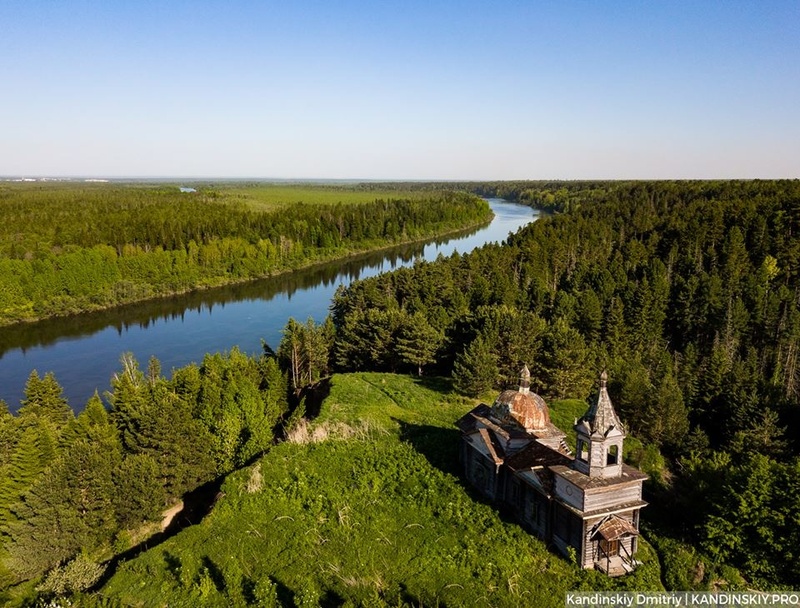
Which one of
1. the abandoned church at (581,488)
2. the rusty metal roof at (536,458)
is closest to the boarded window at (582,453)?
the abandoned church at (581,488)

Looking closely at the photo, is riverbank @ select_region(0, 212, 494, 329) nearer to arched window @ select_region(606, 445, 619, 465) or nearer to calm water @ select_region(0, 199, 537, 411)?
calm water @ select_region(0, 199, 537, 411)

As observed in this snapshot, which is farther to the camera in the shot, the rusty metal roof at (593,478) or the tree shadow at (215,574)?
the rusty metal roof at (593,478)

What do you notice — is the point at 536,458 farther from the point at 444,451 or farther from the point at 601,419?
the point at 444,451

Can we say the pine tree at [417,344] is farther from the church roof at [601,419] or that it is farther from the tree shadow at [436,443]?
the church roof at [601,419]

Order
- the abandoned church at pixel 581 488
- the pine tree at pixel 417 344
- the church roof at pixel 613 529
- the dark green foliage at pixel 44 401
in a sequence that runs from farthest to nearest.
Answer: the pine tree at pixel 417 344 < the dark green foliage at pixel 44 401 < the abandoned church at pixel 581 488 < the church roof at pixel 613 529

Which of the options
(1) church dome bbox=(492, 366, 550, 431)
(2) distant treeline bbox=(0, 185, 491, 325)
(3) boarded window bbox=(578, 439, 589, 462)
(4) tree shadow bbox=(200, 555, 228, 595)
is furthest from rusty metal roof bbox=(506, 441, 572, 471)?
(2) distant treeline bbox=(0, 185, 491, 325)

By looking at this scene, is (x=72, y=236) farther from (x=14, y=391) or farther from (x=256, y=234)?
(x=14, y=391)

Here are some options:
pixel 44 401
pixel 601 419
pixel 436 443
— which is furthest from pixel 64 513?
pixel 601 419
